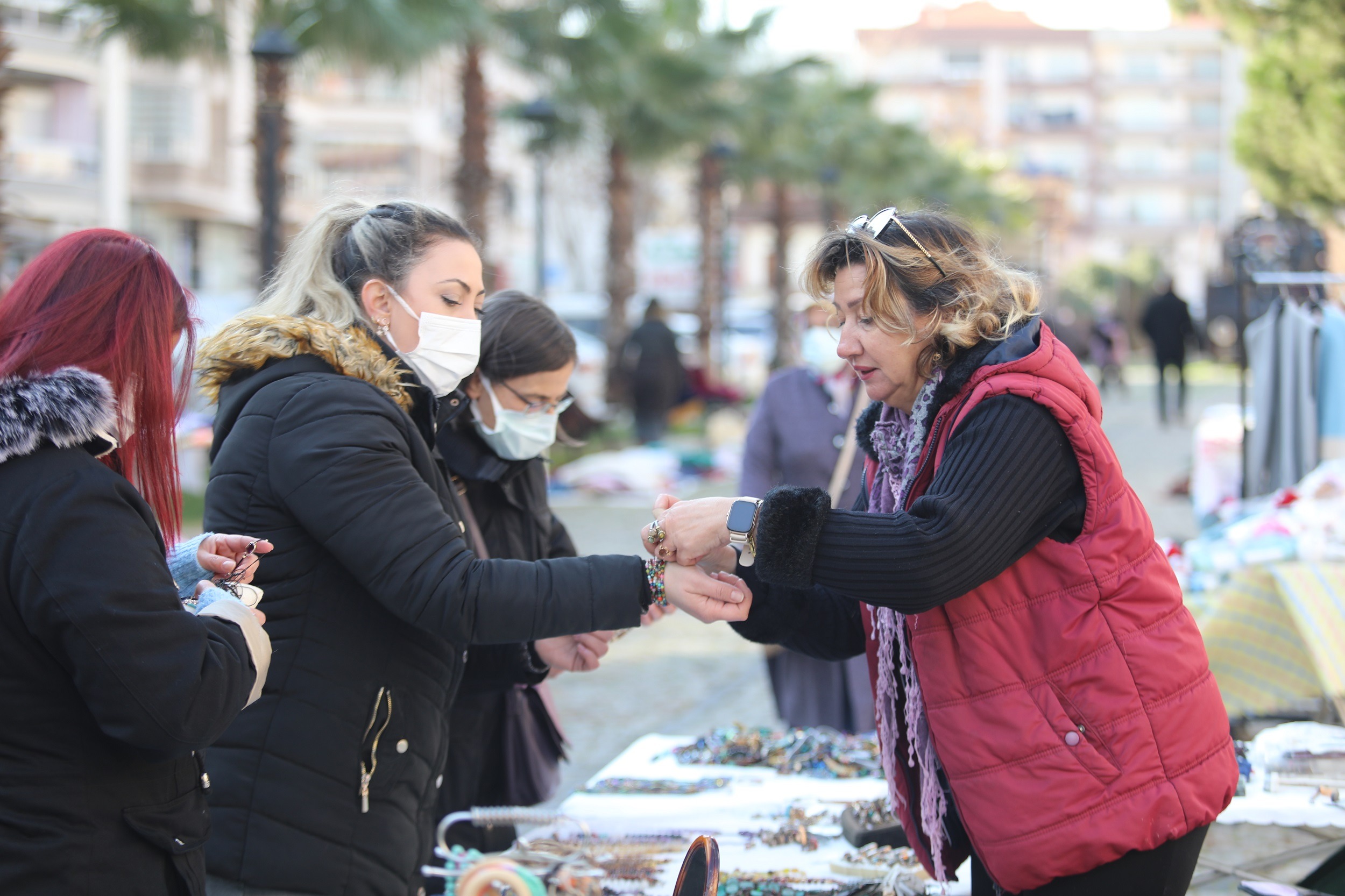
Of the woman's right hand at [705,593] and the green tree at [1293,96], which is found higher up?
the green tree at [1293,96]

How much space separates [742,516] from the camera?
2.15 meters

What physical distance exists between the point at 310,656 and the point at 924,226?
1331 mm

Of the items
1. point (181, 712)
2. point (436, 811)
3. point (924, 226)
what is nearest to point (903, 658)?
point (924, 226)

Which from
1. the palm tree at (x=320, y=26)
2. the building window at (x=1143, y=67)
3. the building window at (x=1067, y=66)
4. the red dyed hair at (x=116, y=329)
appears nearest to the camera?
the red dyed hair at (x=116, y=329)

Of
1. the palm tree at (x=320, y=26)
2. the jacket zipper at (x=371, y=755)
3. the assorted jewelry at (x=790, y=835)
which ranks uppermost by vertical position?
the palm tree at (x=320, y=26)

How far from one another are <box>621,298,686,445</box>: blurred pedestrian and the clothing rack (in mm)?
9725

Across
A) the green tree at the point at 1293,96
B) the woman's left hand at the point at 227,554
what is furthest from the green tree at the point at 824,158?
the woman's left hand at the point at 227,554

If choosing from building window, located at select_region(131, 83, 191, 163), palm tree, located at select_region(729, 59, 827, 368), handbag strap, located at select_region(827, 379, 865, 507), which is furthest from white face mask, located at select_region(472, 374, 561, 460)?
building window, located at select_region(131, 83, 191, 163)

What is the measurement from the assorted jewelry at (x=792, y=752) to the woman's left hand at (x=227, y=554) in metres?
2.00

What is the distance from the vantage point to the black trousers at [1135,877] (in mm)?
2064

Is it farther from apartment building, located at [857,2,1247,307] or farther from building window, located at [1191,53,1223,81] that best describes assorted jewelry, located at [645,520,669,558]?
building window, located at [1191,53,1223,81]

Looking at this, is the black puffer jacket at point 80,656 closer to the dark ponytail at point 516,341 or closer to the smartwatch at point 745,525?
the smartwatch at point 745,525

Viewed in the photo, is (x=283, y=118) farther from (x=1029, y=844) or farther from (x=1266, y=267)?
(x=1029, y=844)

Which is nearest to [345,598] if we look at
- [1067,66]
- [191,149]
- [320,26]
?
[320,26]
